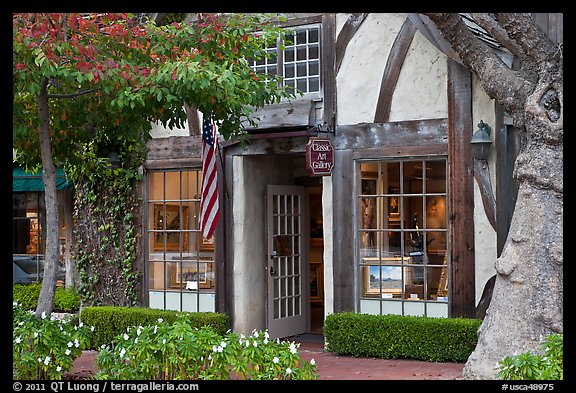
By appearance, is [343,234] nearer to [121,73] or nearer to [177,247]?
[177,247]

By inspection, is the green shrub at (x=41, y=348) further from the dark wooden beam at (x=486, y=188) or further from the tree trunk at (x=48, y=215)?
the dark wooden beam at (x=486, y=188)

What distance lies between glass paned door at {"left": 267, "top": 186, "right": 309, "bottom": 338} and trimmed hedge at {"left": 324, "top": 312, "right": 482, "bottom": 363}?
1697 mm

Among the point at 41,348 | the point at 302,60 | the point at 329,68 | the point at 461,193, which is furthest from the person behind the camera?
the point at 302,60

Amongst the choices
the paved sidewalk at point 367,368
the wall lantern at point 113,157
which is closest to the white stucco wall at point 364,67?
the paved sidewalk at point 367,368

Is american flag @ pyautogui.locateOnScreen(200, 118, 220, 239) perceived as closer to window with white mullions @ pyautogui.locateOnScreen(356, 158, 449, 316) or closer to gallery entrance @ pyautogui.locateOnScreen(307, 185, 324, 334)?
window with white mullions @ pyautogui.locateOnScreen(356, 158, 449, 316)

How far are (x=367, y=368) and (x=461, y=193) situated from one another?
8.08 ft

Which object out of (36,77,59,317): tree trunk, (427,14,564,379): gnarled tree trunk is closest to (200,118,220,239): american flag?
(36,77,59,317): tree trunk

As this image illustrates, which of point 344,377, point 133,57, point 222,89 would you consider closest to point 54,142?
point 133,57

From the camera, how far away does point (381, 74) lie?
11383 mm

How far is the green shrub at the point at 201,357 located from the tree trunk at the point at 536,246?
2.24m

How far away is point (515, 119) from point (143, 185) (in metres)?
6.53

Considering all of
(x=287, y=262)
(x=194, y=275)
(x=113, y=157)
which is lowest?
(x=194, y=275)

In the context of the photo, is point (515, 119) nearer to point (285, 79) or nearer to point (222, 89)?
point (222, 89)

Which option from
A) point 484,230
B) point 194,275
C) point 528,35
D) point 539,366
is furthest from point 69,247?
point 539,366
